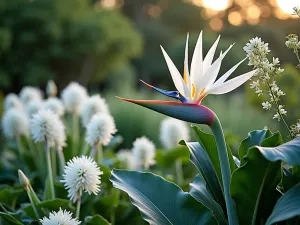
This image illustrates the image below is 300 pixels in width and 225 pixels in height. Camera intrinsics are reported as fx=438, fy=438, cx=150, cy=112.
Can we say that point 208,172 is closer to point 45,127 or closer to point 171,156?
point 45,127

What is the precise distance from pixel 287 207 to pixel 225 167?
0.72 ft

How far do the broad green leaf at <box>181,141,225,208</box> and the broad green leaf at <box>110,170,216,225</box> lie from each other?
8cm

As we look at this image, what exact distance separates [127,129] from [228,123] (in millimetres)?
1482

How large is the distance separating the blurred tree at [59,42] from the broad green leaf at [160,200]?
45.4 feet

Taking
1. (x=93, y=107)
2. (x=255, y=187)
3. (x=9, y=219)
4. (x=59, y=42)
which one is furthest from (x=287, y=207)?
(x=59, y=42)

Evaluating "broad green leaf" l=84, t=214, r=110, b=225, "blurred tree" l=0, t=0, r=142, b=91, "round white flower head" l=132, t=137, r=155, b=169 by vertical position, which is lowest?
"broad green leaf" l=84, t=214, r=110, b=225

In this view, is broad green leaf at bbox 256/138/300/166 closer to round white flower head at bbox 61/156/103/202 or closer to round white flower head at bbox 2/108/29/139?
round white flower head at bbox 61/156/103/202

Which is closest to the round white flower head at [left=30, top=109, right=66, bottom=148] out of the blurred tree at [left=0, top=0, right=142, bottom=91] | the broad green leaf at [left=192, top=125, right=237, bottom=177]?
the broad green leaf at [left=192, top=125, right=237, bottom=177]

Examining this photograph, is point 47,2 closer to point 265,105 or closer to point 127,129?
point 127,129

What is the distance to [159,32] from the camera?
90.1 feet

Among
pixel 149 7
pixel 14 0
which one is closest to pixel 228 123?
pixel 14 0

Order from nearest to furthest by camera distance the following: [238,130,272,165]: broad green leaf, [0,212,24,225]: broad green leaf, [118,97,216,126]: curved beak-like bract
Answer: [118,97,216,126]: curved beak-like bract → [238,130,272,165]: broad green leaf → [0,212,24,225]: broad green leaf

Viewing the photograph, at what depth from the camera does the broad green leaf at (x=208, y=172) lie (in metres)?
1.52

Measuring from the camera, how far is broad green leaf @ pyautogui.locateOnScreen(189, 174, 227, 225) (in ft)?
4.92
